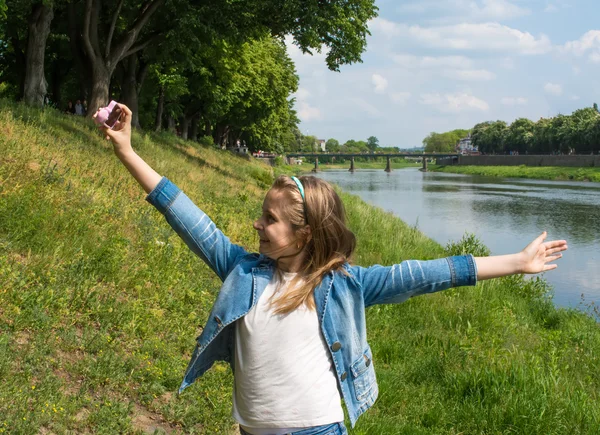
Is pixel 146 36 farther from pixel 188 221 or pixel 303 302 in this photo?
pixel 303 302

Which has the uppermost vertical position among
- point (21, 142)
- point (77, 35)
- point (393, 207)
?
point (77, 35)

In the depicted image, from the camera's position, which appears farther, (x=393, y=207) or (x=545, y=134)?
(x=545, y=134)

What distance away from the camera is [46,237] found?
18.6ft

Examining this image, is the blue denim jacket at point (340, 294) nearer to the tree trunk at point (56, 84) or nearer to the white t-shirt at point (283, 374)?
the white t-shirt at point (283, 374)

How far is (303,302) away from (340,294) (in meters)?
0.14

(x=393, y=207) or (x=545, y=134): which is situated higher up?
(x=545, y=134)

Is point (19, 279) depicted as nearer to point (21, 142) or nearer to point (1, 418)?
point (1, 418)

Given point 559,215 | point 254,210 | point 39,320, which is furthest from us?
point 559,215

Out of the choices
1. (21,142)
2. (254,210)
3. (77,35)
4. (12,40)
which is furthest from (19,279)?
(12,40)

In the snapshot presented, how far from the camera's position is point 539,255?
2.32 metres

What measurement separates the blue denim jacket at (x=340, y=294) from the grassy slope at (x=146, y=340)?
160 centimetres

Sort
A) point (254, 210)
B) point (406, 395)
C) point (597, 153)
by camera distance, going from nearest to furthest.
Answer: point (406, 395) < point (254, 210) < point (597, 153)

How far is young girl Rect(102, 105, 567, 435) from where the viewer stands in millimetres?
2223

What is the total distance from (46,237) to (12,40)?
69.9 feet
